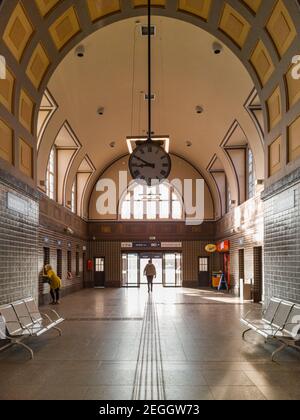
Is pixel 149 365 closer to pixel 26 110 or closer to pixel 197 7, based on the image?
pixel 26 110

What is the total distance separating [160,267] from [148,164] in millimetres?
17046

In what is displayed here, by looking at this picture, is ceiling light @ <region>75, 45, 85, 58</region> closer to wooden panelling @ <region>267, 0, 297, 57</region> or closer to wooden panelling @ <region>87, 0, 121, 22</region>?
wooden panelling @ <region>87, 0, 121, 22</region>

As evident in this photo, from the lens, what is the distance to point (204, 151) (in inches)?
762

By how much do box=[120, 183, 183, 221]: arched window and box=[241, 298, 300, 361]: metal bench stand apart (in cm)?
1625

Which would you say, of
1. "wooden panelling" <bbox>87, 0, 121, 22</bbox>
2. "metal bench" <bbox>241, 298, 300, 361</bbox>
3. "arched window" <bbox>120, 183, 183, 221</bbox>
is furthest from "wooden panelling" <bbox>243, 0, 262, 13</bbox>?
"arched window" <bbox>120, 183, 183, 221</bbox>

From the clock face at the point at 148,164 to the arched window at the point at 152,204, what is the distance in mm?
16023

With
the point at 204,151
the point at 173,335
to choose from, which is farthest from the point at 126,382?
the point at 204,151

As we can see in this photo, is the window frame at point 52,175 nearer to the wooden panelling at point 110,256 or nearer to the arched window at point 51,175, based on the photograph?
the arched window at point 51,175

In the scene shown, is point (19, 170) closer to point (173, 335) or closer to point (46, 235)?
point (173, 335)

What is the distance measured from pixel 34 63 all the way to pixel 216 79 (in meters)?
6.52

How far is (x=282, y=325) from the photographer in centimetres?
612

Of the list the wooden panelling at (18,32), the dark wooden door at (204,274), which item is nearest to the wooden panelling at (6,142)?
the wooden panelling at (18,32)

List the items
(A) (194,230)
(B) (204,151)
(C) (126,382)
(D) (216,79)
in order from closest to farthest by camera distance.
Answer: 1. (C) (126,382)
2. (D) (216,79)
3. (B) (204,151)
4. (A) (194,230)

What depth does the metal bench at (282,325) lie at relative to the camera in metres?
5.94
